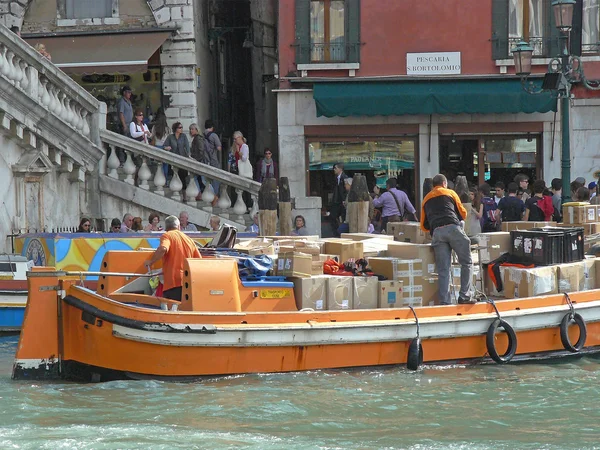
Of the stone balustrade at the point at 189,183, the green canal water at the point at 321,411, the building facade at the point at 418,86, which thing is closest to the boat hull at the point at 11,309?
the green canal water at the point at 321,411

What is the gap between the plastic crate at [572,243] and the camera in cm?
1520

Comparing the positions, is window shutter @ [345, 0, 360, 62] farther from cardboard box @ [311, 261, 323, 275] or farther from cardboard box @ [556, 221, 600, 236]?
A: cardboard box @ [311, 261, 323, 275]

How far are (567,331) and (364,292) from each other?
8.23ft

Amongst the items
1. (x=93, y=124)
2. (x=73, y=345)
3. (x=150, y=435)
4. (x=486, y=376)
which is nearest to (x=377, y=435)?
(x=150, y=435)

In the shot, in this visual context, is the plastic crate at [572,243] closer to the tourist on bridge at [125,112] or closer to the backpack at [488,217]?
the backpack at [488,217]

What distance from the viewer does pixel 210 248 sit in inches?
593

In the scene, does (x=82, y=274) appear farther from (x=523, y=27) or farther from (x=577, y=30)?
(x=523, y=27)

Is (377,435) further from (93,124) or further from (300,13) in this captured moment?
(300,13)

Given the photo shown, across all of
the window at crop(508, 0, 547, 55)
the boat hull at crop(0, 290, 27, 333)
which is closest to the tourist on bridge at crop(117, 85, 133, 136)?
the boat hull at crop(0, 290, 27, 333)

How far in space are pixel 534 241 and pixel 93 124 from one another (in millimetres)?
8934

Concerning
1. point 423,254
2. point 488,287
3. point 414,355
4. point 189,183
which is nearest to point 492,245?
point 488,287

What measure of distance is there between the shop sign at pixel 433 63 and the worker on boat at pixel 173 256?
11.6m

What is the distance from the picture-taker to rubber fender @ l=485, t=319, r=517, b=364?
14383mm

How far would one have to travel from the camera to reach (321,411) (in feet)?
40.3
